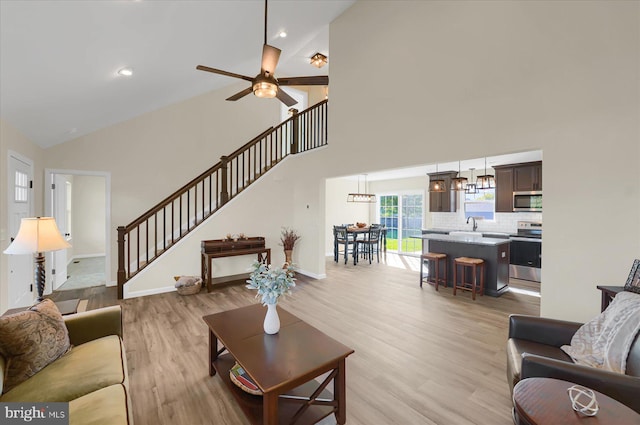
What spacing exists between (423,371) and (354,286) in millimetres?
2869

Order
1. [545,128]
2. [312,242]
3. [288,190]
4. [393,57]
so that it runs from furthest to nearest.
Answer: [288,190] < [312,242] < [393,57] < [545,128]

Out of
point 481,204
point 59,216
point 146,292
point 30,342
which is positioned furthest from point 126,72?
point 481,204

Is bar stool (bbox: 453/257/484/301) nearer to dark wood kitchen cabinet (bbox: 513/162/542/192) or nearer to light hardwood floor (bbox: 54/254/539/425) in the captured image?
light hardwood floor (bbox: 54/254/539/425)

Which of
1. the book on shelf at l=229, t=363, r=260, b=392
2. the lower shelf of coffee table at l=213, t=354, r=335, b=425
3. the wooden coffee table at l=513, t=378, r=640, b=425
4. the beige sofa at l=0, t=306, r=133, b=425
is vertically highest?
the wooden coffee table at l=513, t=378, r=640, b=425

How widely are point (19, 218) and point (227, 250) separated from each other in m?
2.86

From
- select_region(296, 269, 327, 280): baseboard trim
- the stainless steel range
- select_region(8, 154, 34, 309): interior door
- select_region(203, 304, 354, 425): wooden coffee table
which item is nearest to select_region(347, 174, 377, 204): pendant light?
select_region(296, 269, 327, 280): baseboard trim

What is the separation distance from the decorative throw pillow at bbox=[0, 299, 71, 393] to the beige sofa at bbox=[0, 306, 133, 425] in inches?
1.9

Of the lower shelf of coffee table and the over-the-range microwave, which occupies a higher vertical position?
the over-the-range microwave

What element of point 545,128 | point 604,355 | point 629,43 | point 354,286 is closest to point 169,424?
point 604,355

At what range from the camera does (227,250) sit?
17.6ft

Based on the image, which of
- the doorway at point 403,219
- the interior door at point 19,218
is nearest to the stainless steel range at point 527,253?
the doorway at point 403,219

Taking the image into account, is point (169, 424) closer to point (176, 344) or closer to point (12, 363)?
point (12, 363)

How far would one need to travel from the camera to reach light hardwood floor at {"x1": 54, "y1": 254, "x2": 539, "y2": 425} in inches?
83.2

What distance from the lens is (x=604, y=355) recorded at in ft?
6.08
